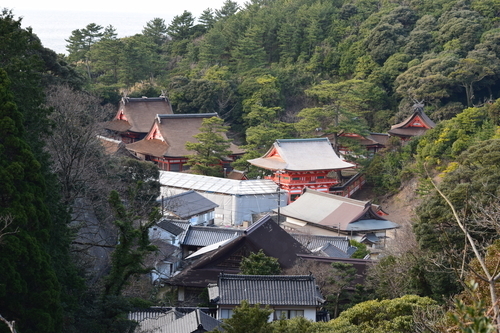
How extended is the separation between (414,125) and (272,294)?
1991cm

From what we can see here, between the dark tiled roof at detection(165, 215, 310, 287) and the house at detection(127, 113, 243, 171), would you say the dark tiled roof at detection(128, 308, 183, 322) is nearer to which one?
the dark tiled roof at detection(165, 215, 310, 287)

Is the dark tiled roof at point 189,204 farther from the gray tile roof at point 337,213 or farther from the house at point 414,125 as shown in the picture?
the house at point 414,125

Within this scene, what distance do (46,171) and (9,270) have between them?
7.67 feet

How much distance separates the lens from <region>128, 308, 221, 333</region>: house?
1034 cm

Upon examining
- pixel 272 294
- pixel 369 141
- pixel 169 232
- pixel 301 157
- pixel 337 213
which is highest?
pixel 369 141

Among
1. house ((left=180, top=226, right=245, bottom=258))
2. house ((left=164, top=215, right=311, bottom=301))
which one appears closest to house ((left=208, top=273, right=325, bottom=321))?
house ((left=164, top=215, right=311, bottom=301))

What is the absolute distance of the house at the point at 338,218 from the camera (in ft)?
68.5

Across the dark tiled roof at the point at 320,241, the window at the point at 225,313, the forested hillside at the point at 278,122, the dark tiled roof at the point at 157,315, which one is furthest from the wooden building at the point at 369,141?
the dark tiled roof at the point at 157,315

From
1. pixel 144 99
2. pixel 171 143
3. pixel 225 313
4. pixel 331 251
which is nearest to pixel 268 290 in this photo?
pixel 225 313

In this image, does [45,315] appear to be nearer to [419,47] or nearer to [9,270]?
[9,270]

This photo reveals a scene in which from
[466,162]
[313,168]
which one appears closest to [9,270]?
[466,162]

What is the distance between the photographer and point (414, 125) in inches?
1176

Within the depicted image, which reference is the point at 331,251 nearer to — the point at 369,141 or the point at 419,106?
the point at 369,141

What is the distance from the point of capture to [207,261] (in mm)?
14352
